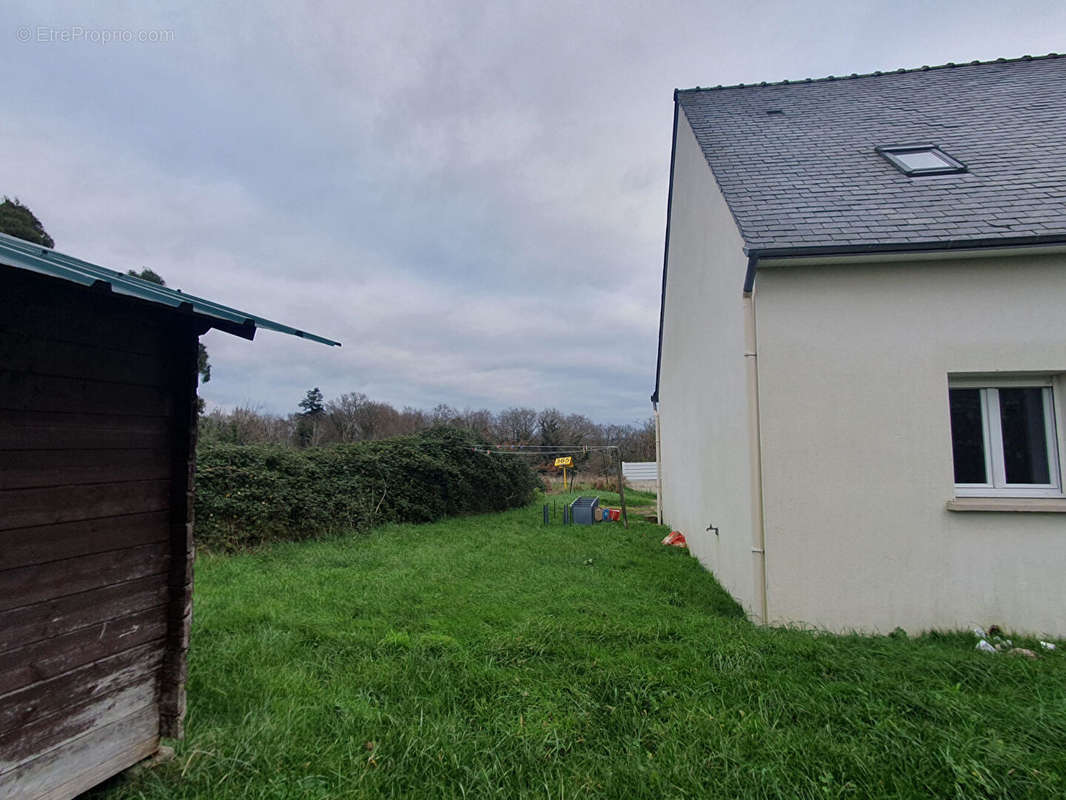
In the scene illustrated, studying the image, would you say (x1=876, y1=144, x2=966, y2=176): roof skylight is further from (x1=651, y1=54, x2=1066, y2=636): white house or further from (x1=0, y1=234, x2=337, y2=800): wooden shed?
(x1=0, y1=234, x2=337, y2=800): wooden shed

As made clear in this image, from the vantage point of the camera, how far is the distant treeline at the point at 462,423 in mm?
27500

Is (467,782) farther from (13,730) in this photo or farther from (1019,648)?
(1019,648)

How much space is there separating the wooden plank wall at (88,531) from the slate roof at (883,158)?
4.49m

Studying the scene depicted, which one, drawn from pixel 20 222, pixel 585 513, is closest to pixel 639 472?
pixel 585 513

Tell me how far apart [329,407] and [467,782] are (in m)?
32.7

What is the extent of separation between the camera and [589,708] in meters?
2.79

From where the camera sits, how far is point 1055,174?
15.5 ft

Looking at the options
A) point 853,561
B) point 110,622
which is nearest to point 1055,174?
point 853,561

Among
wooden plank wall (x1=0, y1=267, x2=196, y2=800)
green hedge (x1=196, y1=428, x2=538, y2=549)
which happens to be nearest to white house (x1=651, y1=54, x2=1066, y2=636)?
wooden plank wall (x1=0, y1=267, x2=196, y2=800)

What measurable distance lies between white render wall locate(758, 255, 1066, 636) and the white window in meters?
0.17

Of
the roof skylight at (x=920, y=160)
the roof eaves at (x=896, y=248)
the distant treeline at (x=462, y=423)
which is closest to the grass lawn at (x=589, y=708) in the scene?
the roof eaves at (x=896, y=248)

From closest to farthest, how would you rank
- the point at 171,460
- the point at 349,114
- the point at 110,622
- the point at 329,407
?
1. the point at 110,622
2. the point at 171,460
3. the point at 349,114
4. the point at 329,407

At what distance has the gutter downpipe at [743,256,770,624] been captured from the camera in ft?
13.6

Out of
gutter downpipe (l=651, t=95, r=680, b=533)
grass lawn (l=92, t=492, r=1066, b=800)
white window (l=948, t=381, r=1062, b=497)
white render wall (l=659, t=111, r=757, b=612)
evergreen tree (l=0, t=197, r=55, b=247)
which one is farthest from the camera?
evergreen tree (l=0, t=197, r=55, b=247)
